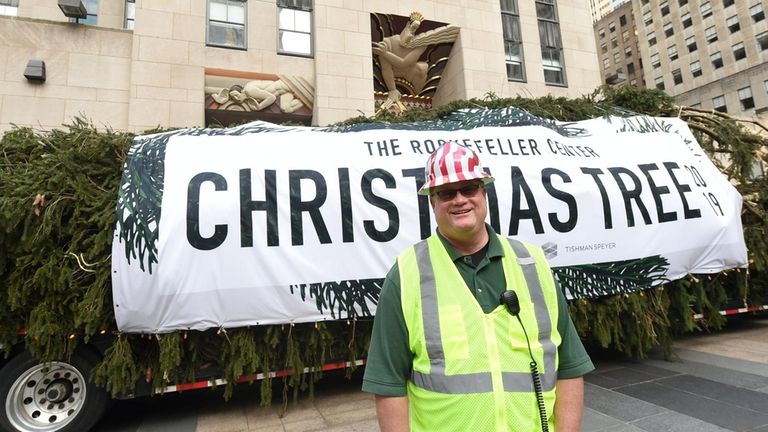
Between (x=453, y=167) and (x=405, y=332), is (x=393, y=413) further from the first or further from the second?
(x=453, y=167)

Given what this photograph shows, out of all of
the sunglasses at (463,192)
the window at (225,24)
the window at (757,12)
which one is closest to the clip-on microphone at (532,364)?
the sunglasses at (463,192)

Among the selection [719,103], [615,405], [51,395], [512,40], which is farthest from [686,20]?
[51,395]

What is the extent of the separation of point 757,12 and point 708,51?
579 centimetres

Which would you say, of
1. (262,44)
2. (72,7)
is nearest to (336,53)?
(262,44)

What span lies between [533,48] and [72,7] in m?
17.7

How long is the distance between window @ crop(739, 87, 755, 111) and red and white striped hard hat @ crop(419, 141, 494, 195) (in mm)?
56509

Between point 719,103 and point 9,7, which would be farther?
point 719,103

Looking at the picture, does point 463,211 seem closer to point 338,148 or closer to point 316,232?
point 316,232

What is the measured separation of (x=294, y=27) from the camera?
14953 mm

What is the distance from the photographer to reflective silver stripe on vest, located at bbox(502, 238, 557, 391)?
1552 mm

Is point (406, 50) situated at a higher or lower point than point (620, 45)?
lower

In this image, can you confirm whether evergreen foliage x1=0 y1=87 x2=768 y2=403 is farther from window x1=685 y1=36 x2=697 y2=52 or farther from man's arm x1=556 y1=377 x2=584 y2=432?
window x1=685 y1=36 x2=697 y2=52

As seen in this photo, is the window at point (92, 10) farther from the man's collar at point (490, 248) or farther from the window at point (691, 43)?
the window at point (691, 43)

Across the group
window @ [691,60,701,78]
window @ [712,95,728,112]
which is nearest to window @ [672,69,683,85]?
window @ [691,60,701,78]
